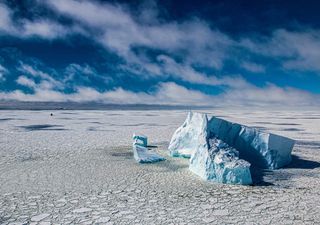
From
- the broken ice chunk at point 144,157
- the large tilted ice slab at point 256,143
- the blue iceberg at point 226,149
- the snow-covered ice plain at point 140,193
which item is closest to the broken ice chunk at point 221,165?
the blue iceberg at point 226,149

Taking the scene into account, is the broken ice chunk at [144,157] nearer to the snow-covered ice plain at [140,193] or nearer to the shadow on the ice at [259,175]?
the snow-covered ice plain at [140,193]

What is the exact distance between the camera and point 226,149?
6.17 metres

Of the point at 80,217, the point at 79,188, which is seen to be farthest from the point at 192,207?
the point at 79,188

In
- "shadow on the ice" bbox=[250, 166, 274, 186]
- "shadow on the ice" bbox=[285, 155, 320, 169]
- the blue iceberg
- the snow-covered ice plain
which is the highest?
the blue iceberg

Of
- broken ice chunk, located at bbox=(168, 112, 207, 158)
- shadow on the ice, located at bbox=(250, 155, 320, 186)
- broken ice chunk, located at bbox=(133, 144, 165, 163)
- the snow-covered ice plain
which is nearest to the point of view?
the snow-covered ice plain

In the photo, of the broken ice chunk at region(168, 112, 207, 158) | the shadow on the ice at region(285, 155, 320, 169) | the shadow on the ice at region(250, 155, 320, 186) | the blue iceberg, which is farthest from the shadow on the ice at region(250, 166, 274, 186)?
the broken ice chunk at region(168, 112, 207, 158)

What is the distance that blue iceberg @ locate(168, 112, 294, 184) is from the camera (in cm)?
561

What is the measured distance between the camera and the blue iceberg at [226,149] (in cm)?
561

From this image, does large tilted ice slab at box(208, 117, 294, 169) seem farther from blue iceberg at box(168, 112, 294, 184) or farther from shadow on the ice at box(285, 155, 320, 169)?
shadow on the ice at box(285, 155, 320, 169)

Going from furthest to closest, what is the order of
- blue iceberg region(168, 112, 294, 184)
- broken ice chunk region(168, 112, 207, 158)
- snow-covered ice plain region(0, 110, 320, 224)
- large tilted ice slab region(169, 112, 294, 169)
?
broken ice chunk region(168, 112, 207, 158) < large tilted ice slab region(169, 112, 294, 169) < blue iceberg region(168, 112, 294, 184) < snow-covered ice plain region(0, 110, 320, 224)

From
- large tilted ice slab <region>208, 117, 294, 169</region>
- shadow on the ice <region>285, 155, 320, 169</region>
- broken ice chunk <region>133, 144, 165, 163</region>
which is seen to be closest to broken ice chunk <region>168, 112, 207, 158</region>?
broken ice chunk <region>133, 144, 165, 163</region>

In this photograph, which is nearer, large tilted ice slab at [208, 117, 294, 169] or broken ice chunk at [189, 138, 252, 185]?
broken ice chunk at [189, 138, 252, 185]

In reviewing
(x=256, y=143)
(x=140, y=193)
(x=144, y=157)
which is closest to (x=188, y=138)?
(x=144, y=157)

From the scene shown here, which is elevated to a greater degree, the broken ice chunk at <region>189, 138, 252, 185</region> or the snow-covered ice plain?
the broken ice chunk at <region>189, 138, 252, 185</region>
